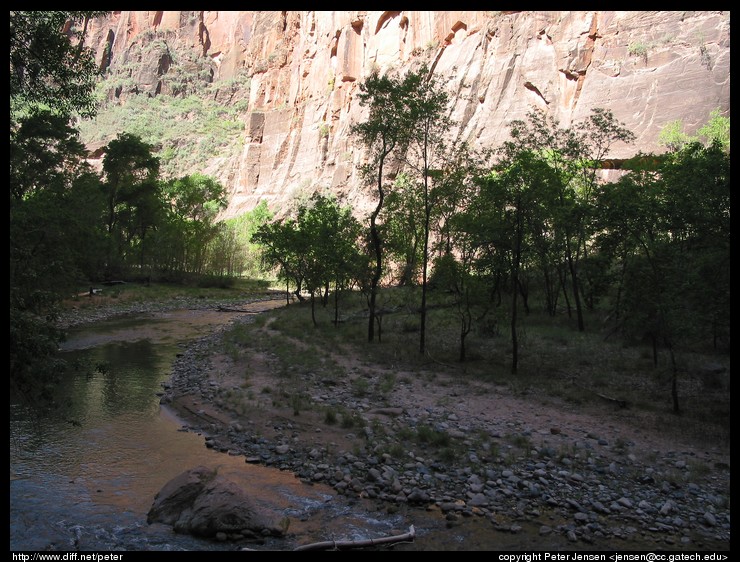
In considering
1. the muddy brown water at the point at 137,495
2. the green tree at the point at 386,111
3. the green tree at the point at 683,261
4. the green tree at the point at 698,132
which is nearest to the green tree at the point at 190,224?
the green tree at the point at 386,111

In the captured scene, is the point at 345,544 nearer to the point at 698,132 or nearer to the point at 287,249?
the point at 287,249

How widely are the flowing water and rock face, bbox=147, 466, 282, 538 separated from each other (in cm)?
17

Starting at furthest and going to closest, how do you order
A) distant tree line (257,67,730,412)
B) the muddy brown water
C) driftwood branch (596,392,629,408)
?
driftwood branch (596,392,629,408) < distant tree line (257,67,730,412) < the muddy brown water

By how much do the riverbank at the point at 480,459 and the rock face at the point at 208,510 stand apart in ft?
5.54

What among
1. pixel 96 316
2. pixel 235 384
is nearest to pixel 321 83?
pixel 96 316

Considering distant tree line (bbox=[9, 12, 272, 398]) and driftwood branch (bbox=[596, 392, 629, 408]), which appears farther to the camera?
driftwood branch (bbox=[596, 392, 629, 408])

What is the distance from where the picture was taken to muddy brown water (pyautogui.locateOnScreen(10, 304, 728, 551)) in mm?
6215

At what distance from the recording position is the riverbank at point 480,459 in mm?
6605

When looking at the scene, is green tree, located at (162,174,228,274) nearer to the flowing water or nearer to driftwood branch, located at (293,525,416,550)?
the flowing water

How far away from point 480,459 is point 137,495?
19.7ft

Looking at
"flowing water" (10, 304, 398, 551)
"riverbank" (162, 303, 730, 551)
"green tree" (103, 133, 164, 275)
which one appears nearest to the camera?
"flowing water" (10, 304, 398, 551)

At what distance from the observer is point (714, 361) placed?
1511cm

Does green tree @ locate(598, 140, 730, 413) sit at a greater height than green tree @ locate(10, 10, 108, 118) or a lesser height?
lesser

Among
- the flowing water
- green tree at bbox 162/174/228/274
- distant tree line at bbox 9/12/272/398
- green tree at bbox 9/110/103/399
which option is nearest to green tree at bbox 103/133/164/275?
distant tree line at bbox 9/12/272/398
